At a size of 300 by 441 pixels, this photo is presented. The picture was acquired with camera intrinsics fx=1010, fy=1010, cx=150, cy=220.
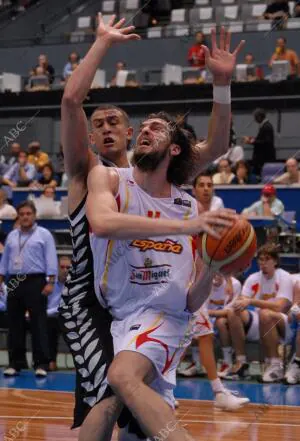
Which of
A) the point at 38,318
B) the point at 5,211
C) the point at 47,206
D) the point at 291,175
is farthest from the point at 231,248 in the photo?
the point at 47,206

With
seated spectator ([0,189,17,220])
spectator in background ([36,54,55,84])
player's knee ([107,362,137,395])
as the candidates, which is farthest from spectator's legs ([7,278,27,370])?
spectator in background ([36,54,55,84])

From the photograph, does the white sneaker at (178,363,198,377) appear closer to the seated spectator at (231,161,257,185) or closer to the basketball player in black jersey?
the seated spectator at (231,161,257,185)

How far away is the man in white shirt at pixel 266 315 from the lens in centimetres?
1053

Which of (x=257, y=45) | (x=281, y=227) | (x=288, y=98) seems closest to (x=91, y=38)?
(x=257, y=45)

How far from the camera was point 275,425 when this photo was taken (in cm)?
785

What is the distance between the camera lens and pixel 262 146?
55.9 feet

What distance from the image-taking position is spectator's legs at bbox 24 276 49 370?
36.9 ft

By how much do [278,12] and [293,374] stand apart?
11359 mm

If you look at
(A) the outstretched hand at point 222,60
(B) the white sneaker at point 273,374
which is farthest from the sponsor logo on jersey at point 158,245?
(B) the white sneaker at point 273,374

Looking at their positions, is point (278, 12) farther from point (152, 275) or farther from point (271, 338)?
point (152, 275)

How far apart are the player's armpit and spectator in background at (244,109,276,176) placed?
12.0 m

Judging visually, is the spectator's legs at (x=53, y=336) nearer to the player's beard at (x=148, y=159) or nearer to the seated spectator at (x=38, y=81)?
the player's beard at (x=148, y=159)

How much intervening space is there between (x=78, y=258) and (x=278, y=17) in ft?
51.7

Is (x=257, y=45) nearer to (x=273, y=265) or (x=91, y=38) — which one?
(x=91, y=38)
